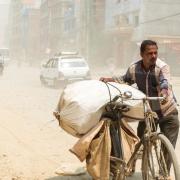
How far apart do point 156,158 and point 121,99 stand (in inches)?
28.8

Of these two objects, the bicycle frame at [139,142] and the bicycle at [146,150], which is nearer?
the bicycle at [146,150]

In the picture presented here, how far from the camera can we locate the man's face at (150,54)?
16.2ft

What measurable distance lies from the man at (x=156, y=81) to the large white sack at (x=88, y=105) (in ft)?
0.89

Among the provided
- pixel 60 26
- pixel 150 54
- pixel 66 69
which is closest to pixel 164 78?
pixel 150 54

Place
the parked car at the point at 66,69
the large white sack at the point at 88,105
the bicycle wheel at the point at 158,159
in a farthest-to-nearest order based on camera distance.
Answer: the parked car at the point at 66,69 → the large white sack at the point at 88,105 → the bicycle wheel at the point at 158,159

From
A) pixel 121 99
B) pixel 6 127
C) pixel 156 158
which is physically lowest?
pixel 6 127

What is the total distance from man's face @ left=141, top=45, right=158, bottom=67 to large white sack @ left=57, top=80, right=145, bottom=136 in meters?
0.35

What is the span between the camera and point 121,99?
477cm

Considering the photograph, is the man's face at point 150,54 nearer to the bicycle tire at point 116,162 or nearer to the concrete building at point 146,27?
the bicycle tire at point 116,162

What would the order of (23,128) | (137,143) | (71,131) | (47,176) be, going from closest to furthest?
(137,143) < (71,131) < (47,176) < (23,128)

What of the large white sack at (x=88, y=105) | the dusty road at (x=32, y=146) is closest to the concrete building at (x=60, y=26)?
the dusty road at (x=32, y=146)

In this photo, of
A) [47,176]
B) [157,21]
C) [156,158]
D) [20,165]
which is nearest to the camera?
[156,158]

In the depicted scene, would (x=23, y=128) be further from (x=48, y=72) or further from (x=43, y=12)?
(x=43, y=12)

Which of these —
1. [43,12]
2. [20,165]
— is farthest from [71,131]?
[43,12]
